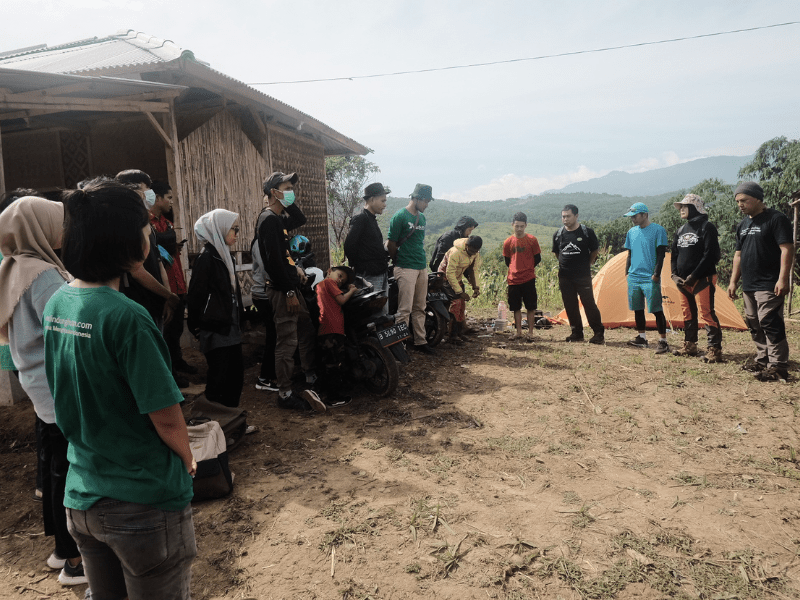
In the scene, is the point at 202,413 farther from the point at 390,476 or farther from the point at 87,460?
the point at 87,460

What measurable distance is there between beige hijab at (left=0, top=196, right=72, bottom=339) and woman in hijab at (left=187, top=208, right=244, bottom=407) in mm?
1400

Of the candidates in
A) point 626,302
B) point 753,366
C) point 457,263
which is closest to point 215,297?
point 457,263

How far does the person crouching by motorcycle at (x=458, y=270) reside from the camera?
7.56 metres

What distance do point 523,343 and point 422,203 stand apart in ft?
8.68

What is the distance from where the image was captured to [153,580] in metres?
1.47

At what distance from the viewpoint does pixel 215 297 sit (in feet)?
12.5

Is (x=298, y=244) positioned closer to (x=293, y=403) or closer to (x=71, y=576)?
(x=293, y=403)

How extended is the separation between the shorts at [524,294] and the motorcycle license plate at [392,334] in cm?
304

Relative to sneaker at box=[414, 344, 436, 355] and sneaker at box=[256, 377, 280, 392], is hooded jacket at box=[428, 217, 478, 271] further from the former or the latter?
sneaker at box=[256, 377, 280, 392]

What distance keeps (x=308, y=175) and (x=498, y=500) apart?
8.62 m

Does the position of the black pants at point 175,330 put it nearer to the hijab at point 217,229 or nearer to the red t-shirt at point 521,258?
the hijab at point 217,229

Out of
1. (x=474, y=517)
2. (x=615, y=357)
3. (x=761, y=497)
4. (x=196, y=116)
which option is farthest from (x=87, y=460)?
(x=196, y=116)

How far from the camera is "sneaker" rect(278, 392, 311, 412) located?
491 cm

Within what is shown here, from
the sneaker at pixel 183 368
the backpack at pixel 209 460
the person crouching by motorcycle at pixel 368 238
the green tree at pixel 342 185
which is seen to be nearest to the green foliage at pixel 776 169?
the green tree at pixel 342 185
